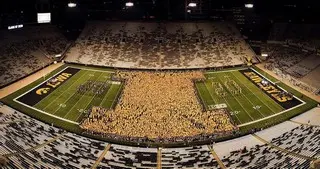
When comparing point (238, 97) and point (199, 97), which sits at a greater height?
point (199, 97)

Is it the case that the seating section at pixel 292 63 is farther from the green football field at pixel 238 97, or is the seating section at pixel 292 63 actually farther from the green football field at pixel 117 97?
the green football field at pixel 238 97

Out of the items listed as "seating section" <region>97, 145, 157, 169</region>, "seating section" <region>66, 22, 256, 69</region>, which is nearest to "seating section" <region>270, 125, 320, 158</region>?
"seating section" <region>97, 145, 157, 169</region>

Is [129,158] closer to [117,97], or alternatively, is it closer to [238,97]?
[117,97]

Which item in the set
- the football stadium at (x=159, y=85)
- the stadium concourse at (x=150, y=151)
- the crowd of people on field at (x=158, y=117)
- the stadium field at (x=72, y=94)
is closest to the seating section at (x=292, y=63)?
the football stadium at (x=159, y=85)

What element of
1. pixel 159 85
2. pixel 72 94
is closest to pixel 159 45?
pixel 159 85

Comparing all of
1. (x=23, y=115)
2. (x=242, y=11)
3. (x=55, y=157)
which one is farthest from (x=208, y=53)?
(x=55, y=157)

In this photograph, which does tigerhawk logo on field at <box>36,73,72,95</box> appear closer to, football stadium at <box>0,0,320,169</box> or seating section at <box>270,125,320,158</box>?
football stadium at <box>0,0,320,169</box>

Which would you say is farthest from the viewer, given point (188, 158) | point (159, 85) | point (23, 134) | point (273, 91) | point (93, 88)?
point (93, 88)

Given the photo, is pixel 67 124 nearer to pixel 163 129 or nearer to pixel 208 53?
pixel 163 129
